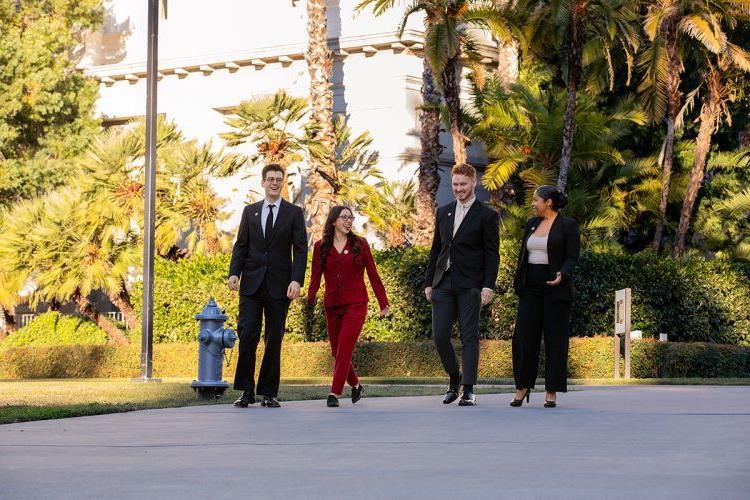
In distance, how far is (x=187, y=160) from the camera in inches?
1302

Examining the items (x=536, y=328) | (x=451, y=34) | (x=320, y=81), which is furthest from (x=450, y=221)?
(x=320, y=81)

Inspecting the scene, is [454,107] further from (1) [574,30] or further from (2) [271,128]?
(2) [271,128]

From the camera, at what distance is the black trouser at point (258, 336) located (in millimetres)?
12898

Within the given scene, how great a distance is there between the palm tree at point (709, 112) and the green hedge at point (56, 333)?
42.1ft

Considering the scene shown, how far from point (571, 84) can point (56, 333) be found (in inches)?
499

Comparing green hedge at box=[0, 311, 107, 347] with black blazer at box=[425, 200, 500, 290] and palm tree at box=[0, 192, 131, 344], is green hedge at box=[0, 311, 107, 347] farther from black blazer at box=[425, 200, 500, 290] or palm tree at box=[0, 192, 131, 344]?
black blazer at box=[425, 200, 500, 290]

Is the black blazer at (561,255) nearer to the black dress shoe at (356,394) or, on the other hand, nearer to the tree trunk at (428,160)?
the black dress shoe at (356,394)

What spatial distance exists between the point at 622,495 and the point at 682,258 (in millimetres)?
23670

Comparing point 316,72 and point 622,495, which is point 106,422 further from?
point 316,72

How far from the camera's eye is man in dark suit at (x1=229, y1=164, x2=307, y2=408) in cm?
1289

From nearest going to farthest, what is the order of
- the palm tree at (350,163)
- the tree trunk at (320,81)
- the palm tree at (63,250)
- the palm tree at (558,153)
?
the palm tree at (558,153) → the palm tree at (350,163) → the tree trunk at (320,81) → the palm tree at (63,250)

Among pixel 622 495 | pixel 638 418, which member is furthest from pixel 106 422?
pixel 622 495

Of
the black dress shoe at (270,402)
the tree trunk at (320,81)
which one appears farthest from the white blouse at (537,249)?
the tree trunk at (320,81)

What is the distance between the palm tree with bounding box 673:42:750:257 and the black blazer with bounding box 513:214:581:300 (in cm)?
1876
